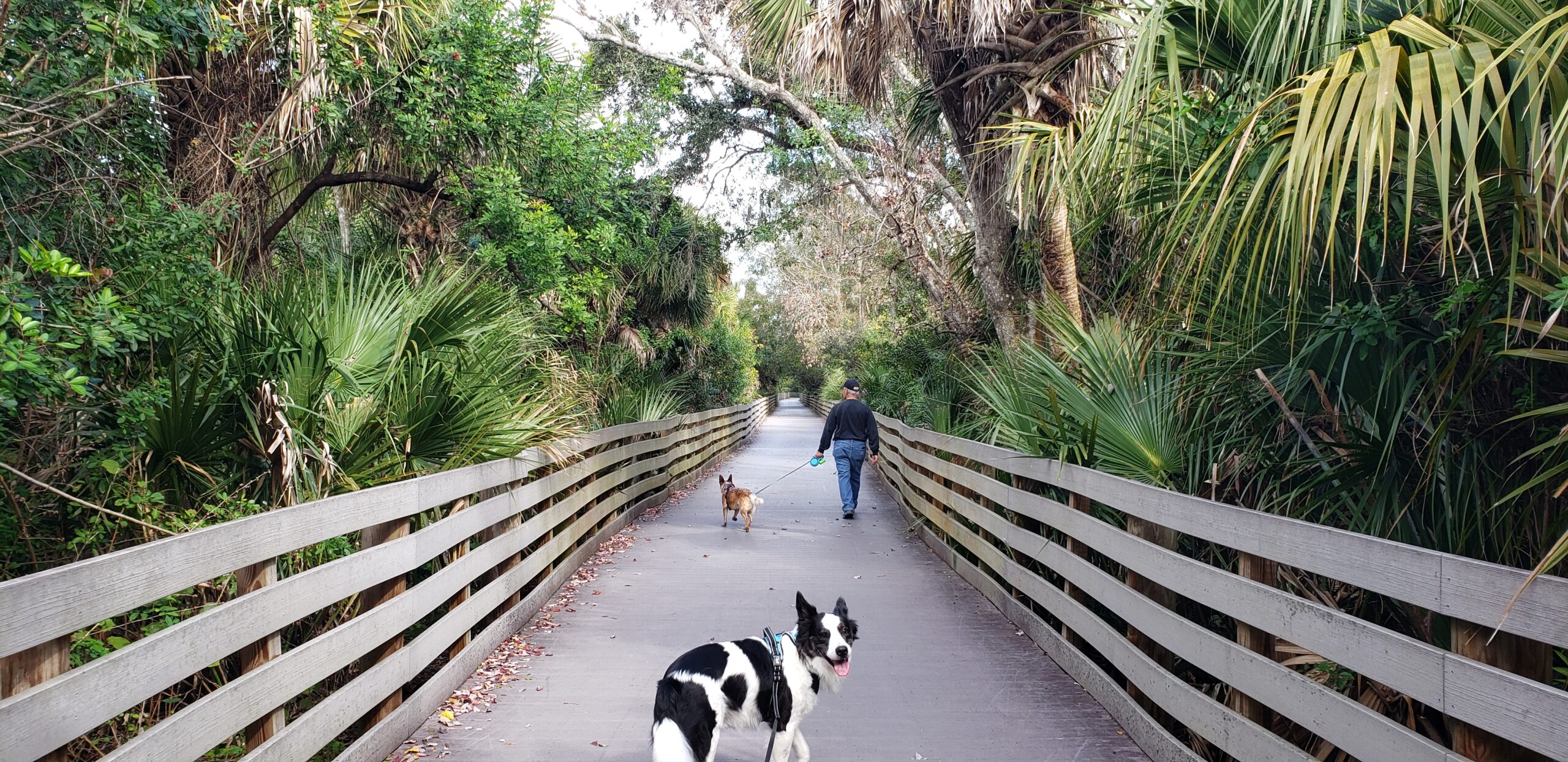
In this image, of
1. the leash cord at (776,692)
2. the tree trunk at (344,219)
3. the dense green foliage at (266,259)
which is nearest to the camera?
the leash cord at (776,692)

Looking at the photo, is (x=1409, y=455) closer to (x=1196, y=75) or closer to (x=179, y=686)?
(x=1196, y=75)

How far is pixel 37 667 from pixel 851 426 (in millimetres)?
11462

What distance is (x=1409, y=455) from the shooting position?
165 inches

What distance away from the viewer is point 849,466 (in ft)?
44.5

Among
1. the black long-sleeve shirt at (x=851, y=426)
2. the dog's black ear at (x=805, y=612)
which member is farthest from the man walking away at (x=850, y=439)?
the dog's black ear at (x=805, y=612)

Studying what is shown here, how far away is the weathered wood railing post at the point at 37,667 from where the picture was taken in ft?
7.47

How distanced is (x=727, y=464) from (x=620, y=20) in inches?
389

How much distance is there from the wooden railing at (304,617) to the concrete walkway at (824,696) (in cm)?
41

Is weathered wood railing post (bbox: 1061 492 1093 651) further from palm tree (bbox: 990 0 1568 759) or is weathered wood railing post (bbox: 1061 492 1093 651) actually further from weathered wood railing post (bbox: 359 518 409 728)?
weathered wood railing post (bbox: 359 518 409 728)

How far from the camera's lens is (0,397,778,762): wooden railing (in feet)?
7.91

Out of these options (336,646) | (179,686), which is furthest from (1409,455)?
(179,686)

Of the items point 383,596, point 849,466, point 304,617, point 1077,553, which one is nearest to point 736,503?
point 849,466

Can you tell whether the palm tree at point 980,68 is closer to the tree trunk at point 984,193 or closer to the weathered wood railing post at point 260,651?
the tree trunk at point 984,193

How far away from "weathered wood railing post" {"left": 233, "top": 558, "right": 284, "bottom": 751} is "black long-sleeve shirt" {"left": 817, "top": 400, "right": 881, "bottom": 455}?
10186 millimetres
